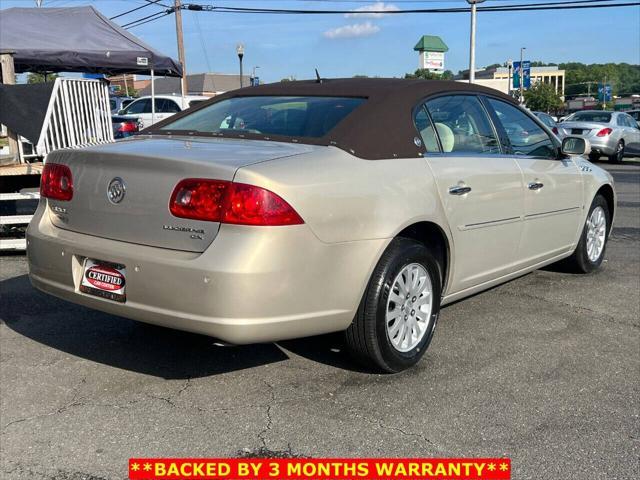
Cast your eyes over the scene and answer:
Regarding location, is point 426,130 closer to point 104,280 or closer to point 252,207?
point 252,207

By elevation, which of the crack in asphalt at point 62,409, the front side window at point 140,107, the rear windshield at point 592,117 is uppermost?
the front side window at point 140,107

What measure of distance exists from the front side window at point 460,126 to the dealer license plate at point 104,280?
190 centimetres

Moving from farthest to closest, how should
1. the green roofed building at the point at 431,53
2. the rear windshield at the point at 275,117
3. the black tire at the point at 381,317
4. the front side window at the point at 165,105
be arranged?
the green roofed building at the point at 431,53, the front side window at the point at 165,105, the rear windshield at the point at 275,117, the black tire at the point at 381,317

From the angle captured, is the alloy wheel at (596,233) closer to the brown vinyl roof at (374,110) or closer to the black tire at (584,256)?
the black tire at (584,256)

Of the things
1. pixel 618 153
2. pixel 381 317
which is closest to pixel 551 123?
pixel 618 153

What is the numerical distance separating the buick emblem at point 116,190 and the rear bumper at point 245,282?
9.2 inches

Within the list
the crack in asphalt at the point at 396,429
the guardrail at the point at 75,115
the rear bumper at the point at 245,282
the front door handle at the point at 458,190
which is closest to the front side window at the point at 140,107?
the guardrail at the point at 75,115

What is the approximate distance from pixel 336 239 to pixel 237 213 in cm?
51

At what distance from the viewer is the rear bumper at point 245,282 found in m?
2.98

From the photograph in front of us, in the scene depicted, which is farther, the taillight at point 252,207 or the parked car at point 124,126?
the parked car at point 124,126

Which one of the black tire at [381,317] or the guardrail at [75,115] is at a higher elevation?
the guardrail at [75,115]

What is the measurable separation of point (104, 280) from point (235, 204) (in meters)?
0.87

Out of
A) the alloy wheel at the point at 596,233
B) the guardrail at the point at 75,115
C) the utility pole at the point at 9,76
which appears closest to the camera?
the alloy wheel at the point at 596,233

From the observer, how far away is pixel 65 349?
4.15 m
